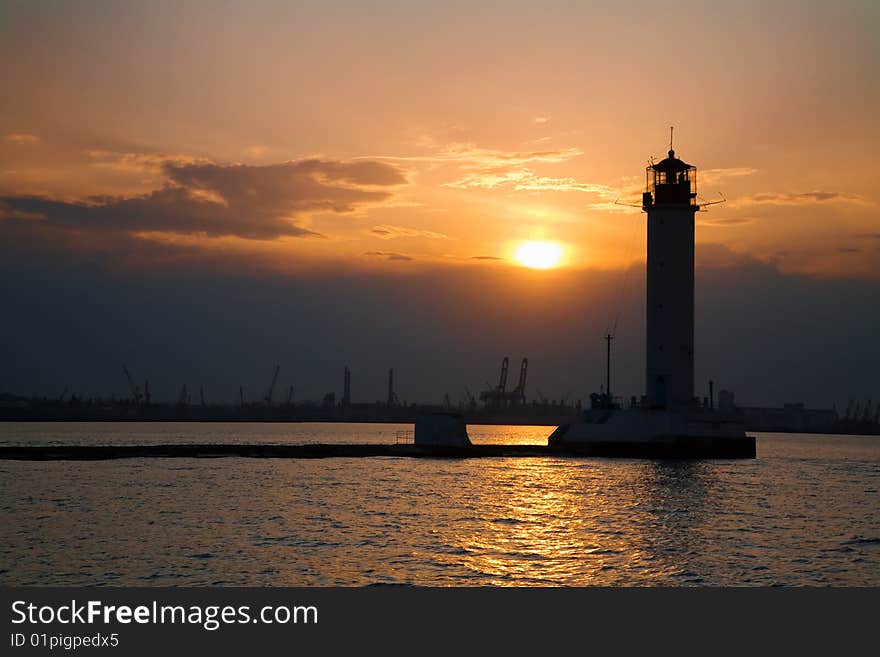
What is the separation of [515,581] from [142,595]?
1139 cm

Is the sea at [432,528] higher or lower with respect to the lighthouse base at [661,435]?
lower

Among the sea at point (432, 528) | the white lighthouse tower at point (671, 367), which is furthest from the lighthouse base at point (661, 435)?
the sea at point (432, 528)

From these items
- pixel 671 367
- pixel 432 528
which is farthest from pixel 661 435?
pixel 432 528

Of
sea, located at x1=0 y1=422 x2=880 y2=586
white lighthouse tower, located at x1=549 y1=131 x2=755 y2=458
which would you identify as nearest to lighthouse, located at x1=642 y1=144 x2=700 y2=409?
white lighthouse tower, located at x1=549 y1=131 x2=755 y2=458

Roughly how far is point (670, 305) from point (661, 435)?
9.96 metres

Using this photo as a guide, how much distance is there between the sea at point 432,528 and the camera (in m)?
29.6

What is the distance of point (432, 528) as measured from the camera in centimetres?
3947

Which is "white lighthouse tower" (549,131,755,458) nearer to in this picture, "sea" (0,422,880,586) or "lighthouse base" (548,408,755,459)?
"lighthouse base" (548,408,755,459)

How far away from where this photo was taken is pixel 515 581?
92.4ft

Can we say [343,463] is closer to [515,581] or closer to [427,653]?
[515,581]

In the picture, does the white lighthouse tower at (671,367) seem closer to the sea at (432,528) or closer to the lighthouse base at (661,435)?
the lighthouse base at (661,435)

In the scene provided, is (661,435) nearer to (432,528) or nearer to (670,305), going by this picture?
(670,305)

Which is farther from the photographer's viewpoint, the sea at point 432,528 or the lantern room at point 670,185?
the lantern room at point 670,185

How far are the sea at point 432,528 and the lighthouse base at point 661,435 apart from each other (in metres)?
5.80
